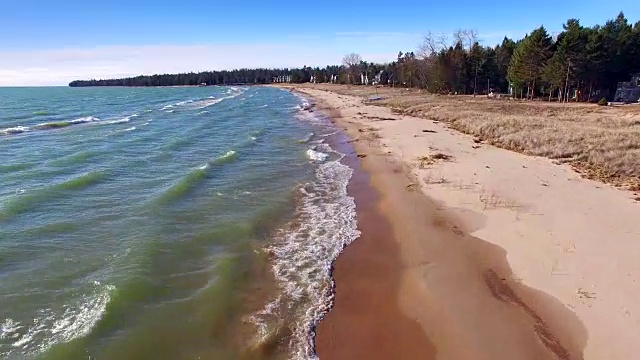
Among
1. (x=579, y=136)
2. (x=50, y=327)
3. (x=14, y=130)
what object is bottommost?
(x=50, y=327)

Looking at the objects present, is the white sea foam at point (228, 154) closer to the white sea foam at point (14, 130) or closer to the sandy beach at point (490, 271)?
the sandy beach at point (490, 271)

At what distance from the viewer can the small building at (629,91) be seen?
59250 millimetres

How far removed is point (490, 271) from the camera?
12.8 m

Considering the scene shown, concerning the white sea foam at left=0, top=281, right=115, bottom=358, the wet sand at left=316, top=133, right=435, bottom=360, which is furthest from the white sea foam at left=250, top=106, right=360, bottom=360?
the white sea foam at left=0, top=281, right=115, bottom=358

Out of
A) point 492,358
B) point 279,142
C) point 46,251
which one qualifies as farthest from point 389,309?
point 279,142

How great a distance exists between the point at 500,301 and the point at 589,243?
458cm

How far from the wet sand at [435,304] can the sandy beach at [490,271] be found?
33 mm

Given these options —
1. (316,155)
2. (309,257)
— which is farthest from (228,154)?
(309,257)

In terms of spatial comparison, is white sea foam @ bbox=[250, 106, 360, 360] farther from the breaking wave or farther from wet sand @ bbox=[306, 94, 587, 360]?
the breaking wave

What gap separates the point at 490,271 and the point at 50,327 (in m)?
11.6

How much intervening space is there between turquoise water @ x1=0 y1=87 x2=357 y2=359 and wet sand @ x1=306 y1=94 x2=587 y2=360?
88 centimetres

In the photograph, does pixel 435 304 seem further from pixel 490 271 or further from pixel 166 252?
pixel 166 252

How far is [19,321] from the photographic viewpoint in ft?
35.0

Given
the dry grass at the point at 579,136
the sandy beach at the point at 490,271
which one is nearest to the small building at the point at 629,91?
the dry grass at the point at 579,136
